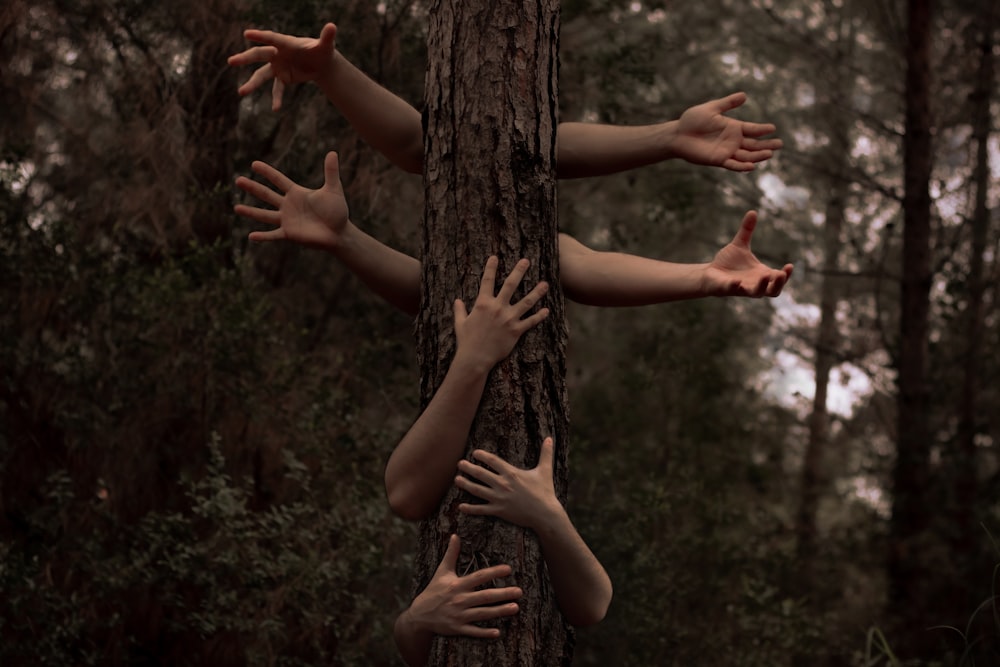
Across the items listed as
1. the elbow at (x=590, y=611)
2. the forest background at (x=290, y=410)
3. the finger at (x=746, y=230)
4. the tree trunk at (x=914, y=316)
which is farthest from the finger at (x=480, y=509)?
the tree trunk at (x=914, y=316)

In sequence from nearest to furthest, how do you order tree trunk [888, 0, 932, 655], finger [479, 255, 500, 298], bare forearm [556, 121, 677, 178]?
1. finger [479, 255, 500, 298]
2. bare forearm [556, 121, 677, 178]
3. tree trunk [888, 0, 932, 655]

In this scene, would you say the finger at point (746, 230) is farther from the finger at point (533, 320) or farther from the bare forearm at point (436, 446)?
the bare forearm at point (436, 446)

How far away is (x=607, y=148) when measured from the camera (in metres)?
2.93

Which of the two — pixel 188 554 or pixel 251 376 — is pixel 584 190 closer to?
pixel 251 376

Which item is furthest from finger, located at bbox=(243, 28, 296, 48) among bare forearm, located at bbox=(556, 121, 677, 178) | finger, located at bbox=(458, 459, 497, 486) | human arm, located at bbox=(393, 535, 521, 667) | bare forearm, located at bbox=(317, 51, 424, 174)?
human arm, located at bbox=(393, 535, 521, 667)

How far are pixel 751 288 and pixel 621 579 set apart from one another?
4.52 metres

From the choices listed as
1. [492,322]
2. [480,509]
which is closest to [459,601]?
[480,509]

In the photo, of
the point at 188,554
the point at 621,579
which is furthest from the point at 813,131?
the point at 188,554

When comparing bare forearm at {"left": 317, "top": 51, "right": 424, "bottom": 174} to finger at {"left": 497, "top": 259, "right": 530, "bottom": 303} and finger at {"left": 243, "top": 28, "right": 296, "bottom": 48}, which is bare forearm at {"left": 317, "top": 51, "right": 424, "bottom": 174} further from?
finger at {"left": 497, "top": 259, "right": 530, "bottom": 303}

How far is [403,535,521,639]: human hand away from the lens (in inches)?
97.0

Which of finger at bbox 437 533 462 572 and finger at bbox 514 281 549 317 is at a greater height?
finger at bbox 514 281 549 317

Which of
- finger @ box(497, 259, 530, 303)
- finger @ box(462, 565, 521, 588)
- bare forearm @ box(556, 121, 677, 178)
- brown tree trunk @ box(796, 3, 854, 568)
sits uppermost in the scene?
brown tree trunk @ box(796, 3, 854, 568)

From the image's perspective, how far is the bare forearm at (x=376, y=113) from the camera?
281 cm

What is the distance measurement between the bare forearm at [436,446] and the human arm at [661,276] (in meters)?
0.41
